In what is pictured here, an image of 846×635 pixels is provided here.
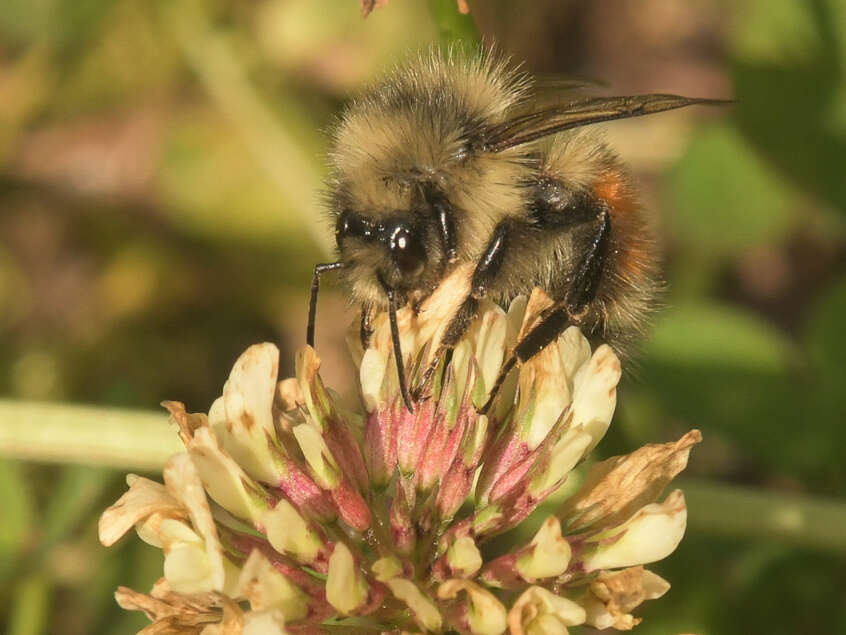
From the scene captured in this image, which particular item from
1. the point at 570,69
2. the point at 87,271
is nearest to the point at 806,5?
the point at 570,69

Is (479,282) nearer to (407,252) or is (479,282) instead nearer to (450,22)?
(407,252)

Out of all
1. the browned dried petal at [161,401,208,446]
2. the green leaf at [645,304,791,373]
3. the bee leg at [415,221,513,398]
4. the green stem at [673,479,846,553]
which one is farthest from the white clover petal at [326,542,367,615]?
the green leaf at [645,304,791,373]

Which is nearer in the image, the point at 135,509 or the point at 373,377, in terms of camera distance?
the point at 135,509

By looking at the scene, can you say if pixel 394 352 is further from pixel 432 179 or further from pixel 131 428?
pixel 131 428

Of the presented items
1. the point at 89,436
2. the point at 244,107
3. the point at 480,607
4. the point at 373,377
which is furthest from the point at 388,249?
the point at 244,107

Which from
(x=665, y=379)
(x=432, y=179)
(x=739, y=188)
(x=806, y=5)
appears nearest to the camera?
(x=432, y=179)
